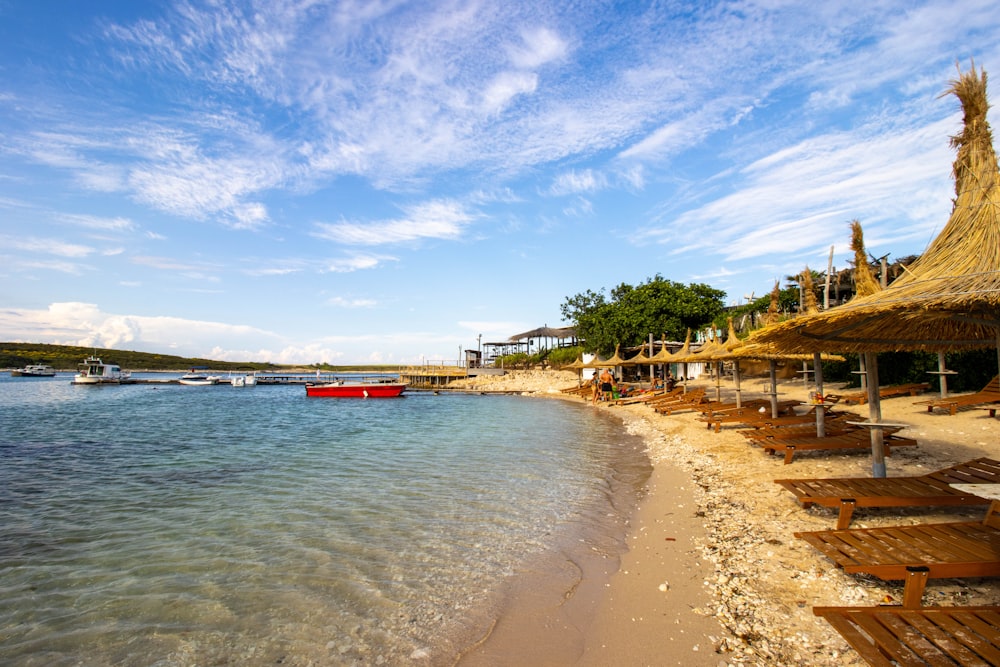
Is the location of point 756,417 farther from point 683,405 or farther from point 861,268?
point 683,405

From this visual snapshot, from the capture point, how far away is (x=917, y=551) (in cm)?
366

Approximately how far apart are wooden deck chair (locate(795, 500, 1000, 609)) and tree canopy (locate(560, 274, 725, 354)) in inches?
1106

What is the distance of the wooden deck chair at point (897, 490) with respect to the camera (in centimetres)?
481

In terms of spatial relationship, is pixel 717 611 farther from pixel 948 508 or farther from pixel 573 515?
pixel 948 508

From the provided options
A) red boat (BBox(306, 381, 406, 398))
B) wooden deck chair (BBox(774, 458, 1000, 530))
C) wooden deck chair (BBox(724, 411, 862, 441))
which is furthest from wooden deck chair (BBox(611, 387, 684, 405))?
red boat (BBox(306, 381, 406, 398))

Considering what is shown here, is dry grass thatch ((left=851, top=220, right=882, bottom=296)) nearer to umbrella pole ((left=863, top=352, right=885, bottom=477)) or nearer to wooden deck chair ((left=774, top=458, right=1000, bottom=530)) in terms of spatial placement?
umbrella pole ((left=863, top=352, right=885, bottom=477))

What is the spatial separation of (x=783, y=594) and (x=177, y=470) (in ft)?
40.3

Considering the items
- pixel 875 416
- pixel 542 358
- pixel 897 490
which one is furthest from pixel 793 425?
pixel 542 358

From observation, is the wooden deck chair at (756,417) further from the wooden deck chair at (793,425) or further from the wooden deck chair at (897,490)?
the wooden deck chair at (897,490)

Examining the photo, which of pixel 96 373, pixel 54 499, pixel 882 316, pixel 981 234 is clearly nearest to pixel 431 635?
pixel 882 316

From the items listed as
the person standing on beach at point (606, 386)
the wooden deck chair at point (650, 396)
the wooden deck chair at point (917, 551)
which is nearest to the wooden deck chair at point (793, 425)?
the wooden deck chair at point (917, 551)

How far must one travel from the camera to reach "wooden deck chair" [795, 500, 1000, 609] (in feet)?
10.9

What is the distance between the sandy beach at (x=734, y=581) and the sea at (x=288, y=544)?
1.85ft

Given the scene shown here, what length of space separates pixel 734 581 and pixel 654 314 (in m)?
30.1
